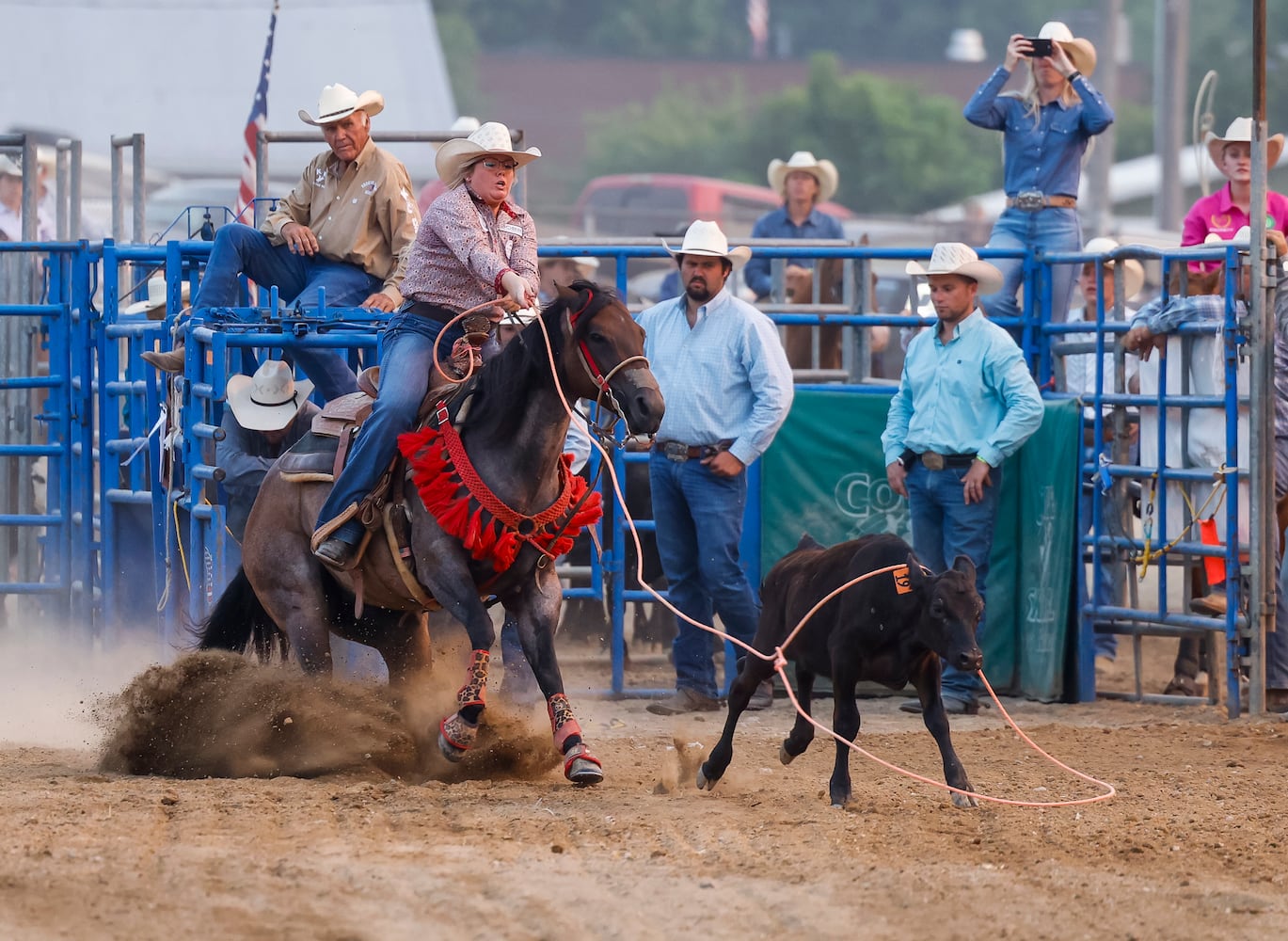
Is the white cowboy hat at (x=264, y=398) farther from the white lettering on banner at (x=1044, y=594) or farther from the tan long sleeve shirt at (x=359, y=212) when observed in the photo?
the white lettering on banner at (x=1044, y=594)

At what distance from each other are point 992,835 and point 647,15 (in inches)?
2286

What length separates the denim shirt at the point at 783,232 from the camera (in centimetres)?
1430

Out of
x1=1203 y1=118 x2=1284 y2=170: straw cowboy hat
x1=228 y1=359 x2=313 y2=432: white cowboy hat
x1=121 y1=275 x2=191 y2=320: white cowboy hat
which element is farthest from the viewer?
x1=121 y1=275 x2=191 y2=320: white cowboy hat

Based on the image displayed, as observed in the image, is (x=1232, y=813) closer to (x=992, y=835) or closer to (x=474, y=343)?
(x=992, y=835)

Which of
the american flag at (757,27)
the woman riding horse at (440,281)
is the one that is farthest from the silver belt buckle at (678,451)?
the american flag at (757,27)

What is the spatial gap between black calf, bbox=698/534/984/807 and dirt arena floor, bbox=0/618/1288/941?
21cm

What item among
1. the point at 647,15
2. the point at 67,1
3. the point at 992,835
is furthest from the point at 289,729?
the point at 647,15

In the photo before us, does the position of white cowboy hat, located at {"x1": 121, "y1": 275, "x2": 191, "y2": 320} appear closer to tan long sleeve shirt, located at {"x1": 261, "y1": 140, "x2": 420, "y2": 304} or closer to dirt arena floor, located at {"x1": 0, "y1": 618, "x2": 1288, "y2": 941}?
tan long sleeve shirt, located at {"x1": 261, "y1": 140, "x2": 420, "y2": 304}

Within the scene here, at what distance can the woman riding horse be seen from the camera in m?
7.82

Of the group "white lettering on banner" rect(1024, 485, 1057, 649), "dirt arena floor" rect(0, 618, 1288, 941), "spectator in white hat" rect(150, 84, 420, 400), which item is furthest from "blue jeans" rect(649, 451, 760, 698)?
"spectator in white hat" rect(150, 84, 420, 400)

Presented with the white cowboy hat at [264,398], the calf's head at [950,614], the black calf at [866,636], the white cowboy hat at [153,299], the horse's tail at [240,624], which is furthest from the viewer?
the white cowboy hat at [153,299]

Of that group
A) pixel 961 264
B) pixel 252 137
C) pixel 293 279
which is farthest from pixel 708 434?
pixel 252 137

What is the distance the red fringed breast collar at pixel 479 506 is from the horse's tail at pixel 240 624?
55.2 inches

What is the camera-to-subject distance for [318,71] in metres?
24.1
